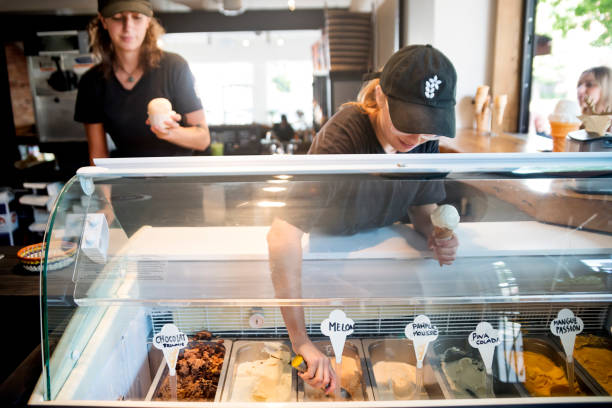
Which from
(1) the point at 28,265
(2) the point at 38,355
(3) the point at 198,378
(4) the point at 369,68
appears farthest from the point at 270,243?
(4) the point at 369,68

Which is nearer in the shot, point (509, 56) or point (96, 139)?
point (96, 139)

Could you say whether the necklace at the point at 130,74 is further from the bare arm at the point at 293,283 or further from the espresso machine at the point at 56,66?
the espresso machine at the point at 56,66

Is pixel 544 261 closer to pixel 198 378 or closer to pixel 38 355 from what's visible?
pixel 198 378

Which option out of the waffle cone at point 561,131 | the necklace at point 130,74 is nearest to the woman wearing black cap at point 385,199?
the waffle cone at point 561,131

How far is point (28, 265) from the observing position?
1945mm

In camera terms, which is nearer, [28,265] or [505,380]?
[505,380]

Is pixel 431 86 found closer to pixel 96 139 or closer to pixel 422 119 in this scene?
pixel 422 119

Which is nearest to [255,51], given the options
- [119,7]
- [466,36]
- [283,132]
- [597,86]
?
[283,132]

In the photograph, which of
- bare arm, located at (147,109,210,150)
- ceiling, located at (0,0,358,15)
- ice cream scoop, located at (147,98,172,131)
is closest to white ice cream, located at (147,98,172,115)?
ice cream scoop, located at (147,98,172,131)

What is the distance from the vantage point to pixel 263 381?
1320 mm

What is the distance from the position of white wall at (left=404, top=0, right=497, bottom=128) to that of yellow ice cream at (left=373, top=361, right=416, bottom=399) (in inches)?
114

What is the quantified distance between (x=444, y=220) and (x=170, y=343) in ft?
2.71

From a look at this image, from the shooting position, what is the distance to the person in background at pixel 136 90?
2129mm

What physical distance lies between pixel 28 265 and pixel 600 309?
7.16ft
